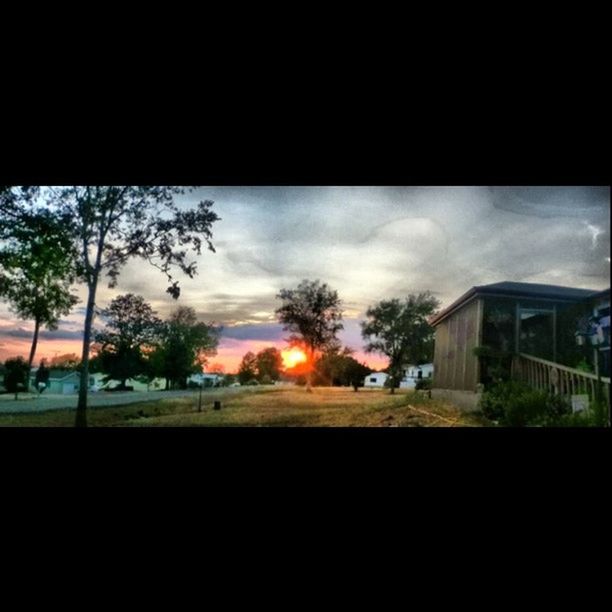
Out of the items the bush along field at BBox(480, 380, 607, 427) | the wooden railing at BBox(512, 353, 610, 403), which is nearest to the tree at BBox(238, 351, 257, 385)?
the bush along field at BBox(480, 380, 607, 427)

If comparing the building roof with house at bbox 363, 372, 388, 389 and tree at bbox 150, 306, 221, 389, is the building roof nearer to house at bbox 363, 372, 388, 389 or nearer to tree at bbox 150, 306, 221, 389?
house at bbox 363, 372, 388, 389

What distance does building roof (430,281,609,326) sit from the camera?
2912mm

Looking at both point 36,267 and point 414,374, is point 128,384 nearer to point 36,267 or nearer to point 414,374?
point 36,267

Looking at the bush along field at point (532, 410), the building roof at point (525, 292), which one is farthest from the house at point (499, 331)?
the bush along field at point (532, 410)

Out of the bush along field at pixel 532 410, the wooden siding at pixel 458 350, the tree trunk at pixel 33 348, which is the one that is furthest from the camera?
the wooden siding at pixel 458 350

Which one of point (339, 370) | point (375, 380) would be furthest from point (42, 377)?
point (375, 380)

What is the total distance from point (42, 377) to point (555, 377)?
3442mm

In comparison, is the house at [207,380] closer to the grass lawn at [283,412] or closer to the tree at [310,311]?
the grass lawn at [283,412]

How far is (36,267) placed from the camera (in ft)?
9.59

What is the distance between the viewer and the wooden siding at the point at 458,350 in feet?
9.70

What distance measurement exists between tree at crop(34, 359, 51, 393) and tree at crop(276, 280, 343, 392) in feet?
A: 5.25

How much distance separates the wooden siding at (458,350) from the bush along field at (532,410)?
0.63ft
